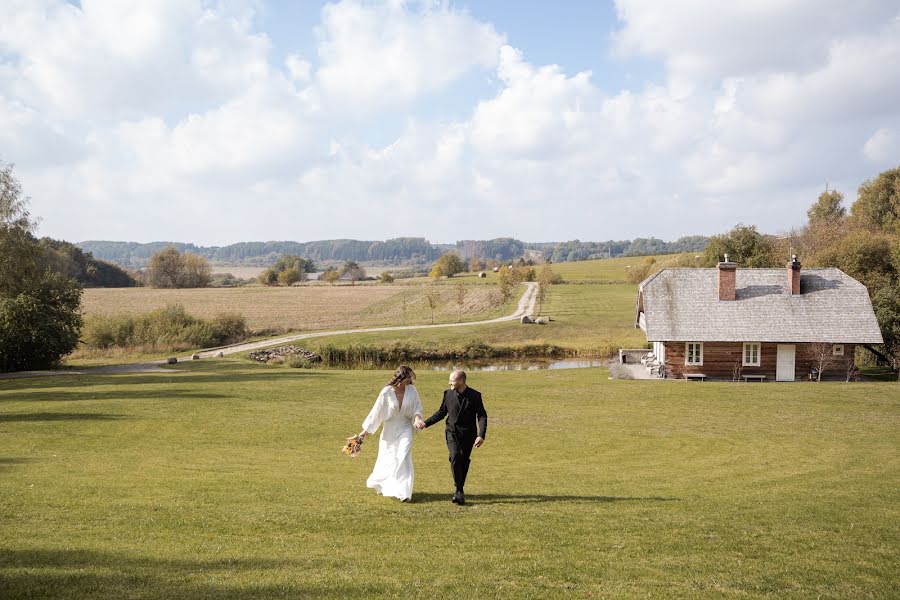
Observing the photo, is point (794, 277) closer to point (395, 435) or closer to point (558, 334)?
point (558, 334)

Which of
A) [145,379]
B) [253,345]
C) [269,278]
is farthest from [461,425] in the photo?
[269,278]

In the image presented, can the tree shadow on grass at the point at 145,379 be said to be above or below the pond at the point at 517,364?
above

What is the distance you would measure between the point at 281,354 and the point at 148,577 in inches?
1729

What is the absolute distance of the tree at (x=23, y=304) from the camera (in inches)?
1465

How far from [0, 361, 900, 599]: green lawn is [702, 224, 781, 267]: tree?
30990 mm

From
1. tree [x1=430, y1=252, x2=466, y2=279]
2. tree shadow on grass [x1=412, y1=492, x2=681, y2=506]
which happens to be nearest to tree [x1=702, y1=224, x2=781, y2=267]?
tree shadow on grass [x1=412, y1=492, x2=681, y2=506]

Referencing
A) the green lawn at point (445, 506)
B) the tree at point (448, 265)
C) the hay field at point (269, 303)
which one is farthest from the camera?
the tree at point (448, 265)

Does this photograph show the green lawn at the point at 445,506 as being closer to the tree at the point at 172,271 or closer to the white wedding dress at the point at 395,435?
Result: the white wedding dress at the point at 395,435

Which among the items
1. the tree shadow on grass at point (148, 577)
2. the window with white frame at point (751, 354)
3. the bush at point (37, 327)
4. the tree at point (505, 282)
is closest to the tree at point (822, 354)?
the window with white frame at point (751, 354)

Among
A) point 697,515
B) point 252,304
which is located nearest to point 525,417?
point 697,515

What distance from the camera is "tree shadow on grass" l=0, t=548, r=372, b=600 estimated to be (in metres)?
7.56

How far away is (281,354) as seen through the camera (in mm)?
51000

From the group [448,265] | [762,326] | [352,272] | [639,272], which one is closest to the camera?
[762,326]

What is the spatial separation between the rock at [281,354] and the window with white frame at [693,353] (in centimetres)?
2663
